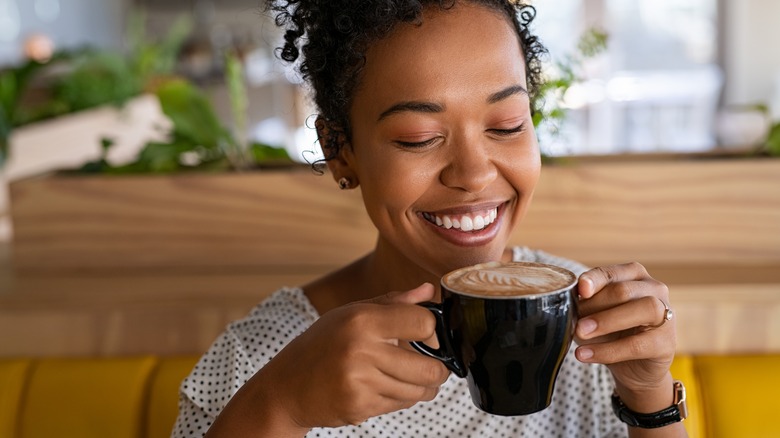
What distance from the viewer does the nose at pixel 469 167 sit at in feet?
3.43

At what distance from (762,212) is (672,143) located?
5.63m

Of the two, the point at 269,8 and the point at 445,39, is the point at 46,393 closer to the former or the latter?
the point at 269,8

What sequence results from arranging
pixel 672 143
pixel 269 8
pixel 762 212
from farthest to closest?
pixel 672 143 → pixel 762 212 → pixel 269 8

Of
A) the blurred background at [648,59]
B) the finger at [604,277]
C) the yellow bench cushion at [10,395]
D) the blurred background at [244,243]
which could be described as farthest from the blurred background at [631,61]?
the finger at [604,277]

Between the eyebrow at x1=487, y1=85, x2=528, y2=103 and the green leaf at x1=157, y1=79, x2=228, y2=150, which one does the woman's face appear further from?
the green leaf at x1=157, y1=79, x2=228, y2=150

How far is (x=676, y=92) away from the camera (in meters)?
7.43

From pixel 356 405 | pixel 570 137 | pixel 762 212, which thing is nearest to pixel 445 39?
pixel 356 405

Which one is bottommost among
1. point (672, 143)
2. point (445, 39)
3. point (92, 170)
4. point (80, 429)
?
point (672, 143)

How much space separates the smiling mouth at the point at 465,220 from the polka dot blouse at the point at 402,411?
0.34 m

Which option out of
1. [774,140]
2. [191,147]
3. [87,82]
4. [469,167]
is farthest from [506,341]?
[87,82]

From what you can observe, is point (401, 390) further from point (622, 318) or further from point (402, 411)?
point (402, 411)

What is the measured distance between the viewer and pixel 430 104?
1.04m

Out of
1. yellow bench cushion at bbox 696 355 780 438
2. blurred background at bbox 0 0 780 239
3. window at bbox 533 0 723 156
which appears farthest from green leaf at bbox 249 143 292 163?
window at bbox 533 0 723 156

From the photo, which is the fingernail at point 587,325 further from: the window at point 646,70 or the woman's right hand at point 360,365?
the window at point 646,70
